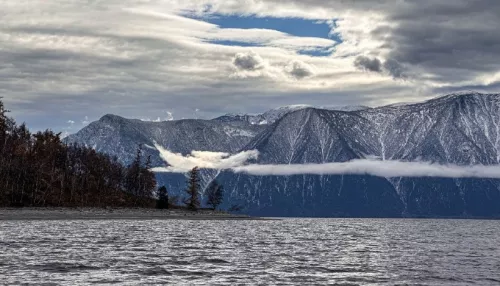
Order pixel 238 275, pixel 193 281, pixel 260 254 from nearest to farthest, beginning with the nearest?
1. pixel 193 281
2. pixel 238 275
3. pixel 260 254

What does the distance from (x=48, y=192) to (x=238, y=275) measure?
14835 cm

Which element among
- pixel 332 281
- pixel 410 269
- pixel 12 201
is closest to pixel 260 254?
Result: pixel 410 269

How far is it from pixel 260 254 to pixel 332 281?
27.9 metres

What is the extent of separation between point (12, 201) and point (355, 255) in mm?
121276

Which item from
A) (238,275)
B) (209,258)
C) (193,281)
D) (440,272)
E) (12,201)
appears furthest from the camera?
(12,201)

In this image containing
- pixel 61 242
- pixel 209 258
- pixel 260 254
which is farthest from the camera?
pixel 61 242

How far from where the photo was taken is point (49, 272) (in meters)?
58.7

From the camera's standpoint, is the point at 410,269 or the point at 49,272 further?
the point at 410,269

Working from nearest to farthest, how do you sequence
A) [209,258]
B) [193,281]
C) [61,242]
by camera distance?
[193,281] → [209,258] → [61,242]

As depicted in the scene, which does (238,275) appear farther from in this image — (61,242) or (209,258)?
(61,242)

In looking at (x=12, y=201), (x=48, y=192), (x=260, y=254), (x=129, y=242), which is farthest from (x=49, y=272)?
(x=48, y=192)

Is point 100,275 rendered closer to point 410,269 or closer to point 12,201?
point 410,269

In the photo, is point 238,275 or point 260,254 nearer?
point 238,275

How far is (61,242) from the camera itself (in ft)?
306
